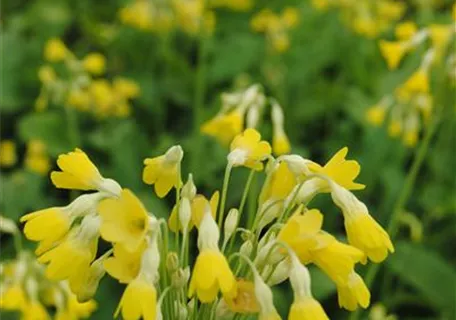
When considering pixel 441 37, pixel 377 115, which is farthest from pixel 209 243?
pixel 377 115

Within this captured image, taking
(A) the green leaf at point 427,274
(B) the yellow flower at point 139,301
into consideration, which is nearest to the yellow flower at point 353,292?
(B) the yellow flower at point 139,301

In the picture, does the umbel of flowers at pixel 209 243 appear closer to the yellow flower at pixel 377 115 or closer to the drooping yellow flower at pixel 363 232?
the drooping yellow flower at pixel 363 232

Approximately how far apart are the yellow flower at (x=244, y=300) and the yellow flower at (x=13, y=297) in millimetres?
1292

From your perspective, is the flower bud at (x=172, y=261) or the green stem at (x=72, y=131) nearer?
the flower bud at (x=172, y=261)

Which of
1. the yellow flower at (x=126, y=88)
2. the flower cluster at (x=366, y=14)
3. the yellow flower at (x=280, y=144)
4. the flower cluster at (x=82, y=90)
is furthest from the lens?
the flower cluster at (x=366, y=14)

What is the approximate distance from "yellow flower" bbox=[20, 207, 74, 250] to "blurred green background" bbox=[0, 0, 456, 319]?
1872mm

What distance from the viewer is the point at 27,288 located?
3.06 meters

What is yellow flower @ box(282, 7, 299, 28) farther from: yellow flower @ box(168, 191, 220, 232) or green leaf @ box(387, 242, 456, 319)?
yellow flower @ box(168, 191, 220, 232)

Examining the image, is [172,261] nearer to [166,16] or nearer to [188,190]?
[188,190]

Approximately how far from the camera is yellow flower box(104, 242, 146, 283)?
1.78 m

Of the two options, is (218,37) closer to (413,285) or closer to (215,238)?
(413,285)

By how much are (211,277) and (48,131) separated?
301 centimetres

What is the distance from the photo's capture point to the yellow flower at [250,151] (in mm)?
2012

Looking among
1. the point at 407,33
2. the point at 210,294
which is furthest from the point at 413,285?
the point at 210,294
